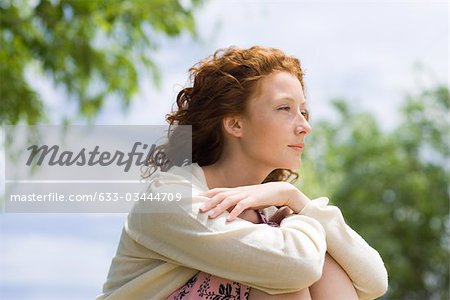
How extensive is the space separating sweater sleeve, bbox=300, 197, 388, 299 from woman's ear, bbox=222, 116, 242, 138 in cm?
27

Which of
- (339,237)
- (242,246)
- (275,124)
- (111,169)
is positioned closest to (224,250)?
(242,246)

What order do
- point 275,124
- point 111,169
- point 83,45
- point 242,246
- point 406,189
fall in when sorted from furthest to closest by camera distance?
1. point 406,189
2. point 83,45
3. point 111,169
4. point 275,124
5. point 242,246

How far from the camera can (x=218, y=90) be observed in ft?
5.99

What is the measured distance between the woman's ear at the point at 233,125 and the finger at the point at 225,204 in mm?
252

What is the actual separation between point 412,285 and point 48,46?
1172 centimetres

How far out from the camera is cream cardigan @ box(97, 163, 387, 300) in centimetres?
151

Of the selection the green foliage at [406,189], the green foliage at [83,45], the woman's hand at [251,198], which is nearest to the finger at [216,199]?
the woman's hand at [251,198]

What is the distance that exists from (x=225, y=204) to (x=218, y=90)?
363 millimetres

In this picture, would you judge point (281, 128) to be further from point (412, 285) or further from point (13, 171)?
point (412, 285)

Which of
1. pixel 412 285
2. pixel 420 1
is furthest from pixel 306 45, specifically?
pixel 412 285

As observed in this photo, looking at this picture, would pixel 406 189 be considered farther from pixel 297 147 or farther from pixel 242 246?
Answer: pixel 242 246

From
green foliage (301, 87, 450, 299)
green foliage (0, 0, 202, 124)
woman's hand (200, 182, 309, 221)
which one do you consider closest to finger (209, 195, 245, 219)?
woman's hand (200, 182, 309, 221)

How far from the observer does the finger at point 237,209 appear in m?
1.56

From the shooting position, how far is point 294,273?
1491 millimetres
